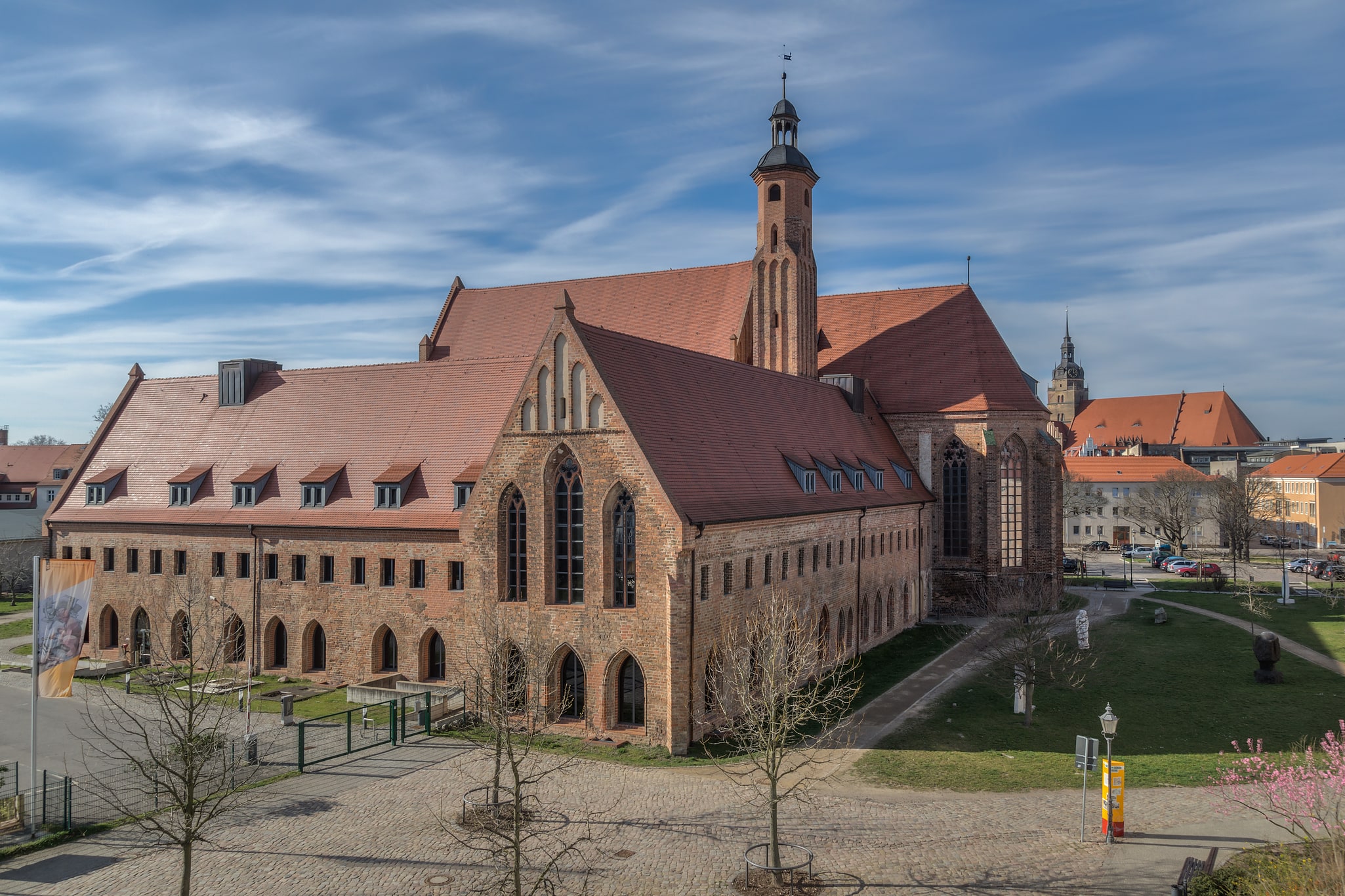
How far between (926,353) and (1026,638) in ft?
98.9

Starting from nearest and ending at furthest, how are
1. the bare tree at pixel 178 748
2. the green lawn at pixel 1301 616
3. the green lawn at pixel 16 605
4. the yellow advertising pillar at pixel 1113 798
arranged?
the bare tree at pixel 178 748, the yellow advertising pillar at pixel 1113 798, the green lawn at pixel 1301 616, the green lawn at pixel 16 605

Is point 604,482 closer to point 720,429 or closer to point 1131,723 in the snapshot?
point 720,429

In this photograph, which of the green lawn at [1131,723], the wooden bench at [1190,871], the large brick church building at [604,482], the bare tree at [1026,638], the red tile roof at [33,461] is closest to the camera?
the wooden bench at [1190,871]

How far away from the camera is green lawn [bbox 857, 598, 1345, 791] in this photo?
2720 centimetres

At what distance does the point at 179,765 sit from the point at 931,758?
880 inches

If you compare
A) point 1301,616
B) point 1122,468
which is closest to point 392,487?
point 1301,616

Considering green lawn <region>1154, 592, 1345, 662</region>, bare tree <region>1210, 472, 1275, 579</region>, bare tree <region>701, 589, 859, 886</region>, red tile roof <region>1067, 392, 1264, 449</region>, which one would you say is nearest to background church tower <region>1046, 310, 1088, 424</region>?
red tile roof <region>1067, 392, 1264, 449</region>

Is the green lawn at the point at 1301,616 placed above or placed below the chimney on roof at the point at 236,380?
below

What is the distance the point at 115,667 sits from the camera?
42188 millimetres

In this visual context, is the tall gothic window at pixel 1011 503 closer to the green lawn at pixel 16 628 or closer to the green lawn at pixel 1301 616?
the green lawn at pixel 1301 616

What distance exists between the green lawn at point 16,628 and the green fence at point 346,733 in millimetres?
31844

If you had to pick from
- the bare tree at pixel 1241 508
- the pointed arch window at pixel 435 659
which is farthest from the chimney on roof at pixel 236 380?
the bare tree at pixel 1241 508

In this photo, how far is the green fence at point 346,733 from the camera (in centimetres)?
2902

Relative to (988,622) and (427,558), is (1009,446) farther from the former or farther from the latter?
(427,558)
